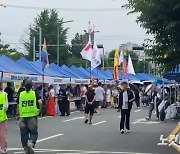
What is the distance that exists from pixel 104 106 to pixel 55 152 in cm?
2426

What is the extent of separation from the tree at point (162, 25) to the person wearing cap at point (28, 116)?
3378mm

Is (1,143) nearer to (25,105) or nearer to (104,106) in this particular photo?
(25,105)

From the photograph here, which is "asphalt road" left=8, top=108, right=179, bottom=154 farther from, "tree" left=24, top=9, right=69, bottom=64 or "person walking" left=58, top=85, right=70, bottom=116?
"tree" left=24, top=9, right=69, bottom=64

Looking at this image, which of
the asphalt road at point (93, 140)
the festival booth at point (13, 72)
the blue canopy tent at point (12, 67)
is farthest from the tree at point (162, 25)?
the blue canopy tent at point (12, 67)

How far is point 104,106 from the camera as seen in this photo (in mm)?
36438

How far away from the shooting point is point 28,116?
38.5 ft

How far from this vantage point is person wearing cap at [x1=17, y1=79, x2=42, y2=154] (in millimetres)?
11711

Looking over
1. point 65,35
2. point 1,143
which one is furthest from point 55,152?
point 65,35

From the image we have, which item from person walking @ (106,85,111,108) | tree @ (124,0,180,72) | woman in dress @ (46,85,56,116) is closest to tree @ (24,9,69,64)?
person walking @ (106,85,111,108)

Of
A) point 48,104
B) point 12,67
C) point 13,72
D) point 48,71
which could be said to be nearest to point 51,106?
point 48,104

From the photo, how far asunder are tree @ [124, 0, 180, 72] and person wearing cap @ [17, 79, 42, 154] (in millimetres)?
3378

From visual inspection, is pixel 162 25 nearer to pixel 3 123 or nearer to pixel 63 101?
pixel 3 123

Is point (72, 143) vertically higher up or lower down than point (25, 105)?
lower down

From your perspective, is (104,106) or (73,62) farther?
(73,62)
